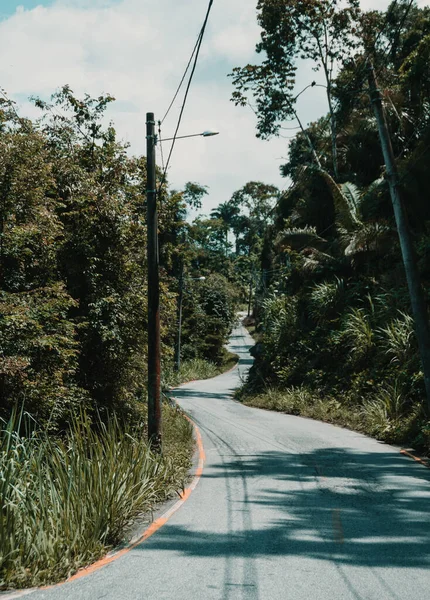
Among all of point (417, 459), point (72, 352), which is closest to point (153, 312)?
point (72, 352)

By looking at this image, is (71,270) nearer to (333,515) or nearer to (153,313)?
(153,313)

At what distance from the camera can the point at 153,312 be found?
496 inches

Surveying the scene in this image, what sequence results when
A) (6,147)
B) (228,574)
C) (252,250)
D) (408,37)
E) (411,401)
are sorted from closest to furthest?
1. (228,574)
2. (6,147)
3. (411,401)
4. (408,37)
5. (252,250)

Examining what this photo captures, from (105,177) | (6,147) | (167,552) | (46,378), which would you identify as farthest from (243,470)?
(105,177)

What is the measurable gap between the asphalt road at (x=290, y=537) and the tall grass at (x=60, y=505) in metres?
0.36

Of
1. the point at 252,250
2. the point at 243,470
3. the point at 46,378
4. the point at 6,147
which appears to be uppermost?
the point at 252,250

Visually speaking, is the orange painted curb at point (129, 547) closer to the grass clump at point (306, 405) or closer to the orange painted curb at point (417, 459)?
the orange painted curb at point (417, 459)

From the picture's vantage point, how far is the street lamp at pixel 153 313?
12.3 m

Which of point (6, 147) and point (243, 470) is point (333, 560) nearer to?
point (243, 470)

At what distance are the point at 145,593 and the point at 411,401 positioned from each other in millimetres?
12358

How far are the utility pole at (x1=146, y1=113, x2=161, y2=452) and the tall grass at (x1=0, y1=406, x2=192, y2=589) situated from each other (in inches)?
122

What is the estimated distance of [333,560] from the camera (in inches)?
243

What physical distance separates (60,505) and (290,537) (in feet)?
8.63

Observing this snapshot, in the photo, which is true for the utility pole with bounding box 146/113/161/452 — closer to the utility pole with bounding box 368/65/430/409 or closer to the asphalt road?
the asphalt road
